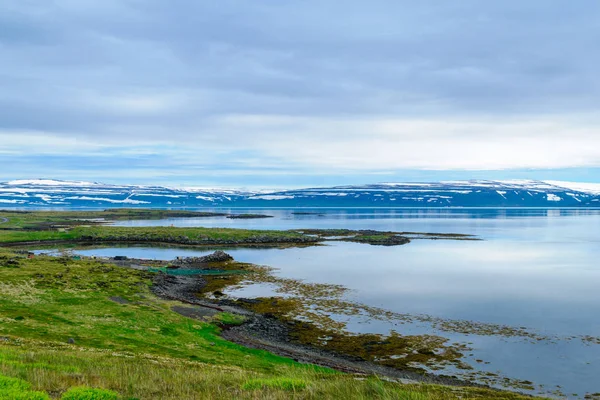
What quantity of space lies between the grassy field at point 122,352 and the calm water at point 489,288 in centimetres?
1420

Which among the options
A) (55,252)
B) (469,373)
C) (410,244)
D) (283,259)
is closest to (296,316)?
(469,373)

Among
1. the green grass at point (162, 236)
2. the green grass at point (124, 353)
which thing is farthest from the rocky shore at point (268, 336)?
the green grass at point (162, 236)

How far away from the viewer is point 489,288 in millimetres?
60594

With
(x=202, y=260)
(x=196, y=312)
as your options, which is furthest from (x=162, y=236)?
(x=196, y=312)

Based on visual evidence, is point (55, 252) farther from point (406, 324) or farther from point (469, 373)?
point (469, 373)

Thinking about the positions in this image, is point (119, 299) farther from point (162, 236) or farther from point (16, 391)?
point (162, 236)

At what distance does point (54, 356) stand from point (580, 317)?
153 feet

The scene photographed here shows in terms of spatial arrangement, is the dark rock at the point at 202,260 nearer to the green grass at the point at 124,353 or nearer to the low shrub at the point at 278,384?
the green grass at the point at 124,353

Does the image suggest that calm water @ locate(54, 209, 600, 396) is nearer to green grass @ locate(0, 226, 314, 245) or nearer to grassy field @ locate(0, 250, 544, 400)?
grassy field @ locate(0, 250, 544, 400)

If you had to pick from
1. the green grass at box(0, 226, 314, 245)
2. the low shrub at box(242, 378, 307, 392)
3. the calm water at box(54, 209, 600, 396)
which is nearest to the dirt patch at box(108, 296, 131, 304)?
the calm water at box(54, 209, 600, 396)

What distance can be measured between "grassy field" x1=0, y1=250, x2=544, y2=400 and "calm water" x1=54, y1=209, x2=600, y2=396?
14201mm

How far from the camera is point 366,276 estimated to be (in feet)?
231

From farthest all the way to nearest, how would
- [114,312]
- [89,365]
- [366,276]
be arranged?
[366,276] < [114,312] < [89,365]

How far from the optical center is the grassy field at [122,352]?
45.6ft
